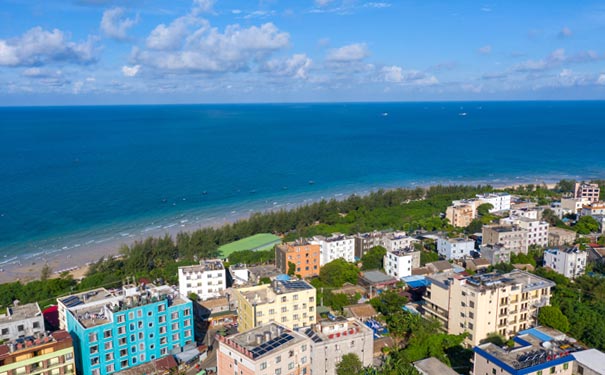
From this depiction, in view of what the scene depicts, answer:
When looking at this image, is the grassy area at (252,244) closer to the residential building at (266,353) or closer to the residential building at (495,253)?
the residential building at (495,253)

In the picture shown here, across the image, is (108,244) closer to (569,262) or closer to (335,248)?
(335,248)

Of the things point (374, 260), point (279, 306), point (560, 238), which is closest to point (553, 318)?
point (279, 306)

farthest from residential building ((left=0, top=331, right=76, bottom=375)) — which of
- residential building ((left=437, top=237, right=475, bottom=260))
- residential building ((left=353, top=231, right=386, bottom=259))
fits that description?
residential building ((left=437, top=237, right=475, bottom=260))

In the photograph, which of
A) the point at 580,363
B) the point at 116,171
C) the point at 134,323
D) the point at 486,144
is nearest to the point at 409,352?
the point at 580,363

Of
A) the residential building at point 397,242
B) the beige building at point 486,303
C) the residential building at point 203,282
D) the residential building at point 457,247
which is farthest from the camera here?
the residential building at point 457,247

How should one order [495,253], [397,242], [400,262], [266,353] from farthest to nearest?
1. [397,242]
2. [495,253]
3. [400,262]
4. [266,353]

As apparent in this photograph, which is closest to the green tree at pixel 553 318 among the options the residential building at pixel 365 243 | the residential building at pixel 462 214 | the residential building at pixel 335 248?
the residential building at pixel 365 243
